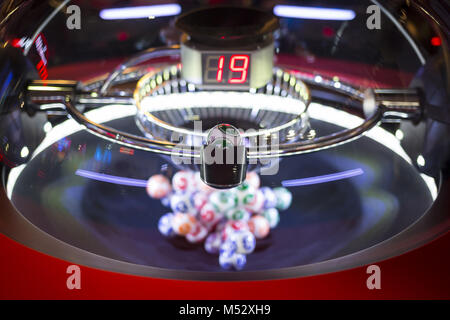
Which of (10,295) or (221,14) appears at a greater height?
(221,14)

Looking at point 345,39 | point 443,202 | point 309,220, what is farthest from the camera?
point 345,39

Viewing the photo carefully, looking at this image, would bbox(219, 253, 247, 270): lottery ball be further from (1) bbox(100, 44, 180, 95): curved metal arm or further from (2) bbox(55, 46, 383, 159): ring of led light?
(1) bbox(100, 44, 180, 95): curved metal arm

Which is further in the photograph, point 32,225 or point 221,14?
point 221,14

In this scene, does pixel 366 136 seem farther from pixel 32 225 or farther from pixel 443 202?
pixel 32 225

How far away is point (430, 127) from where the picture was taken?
113cm

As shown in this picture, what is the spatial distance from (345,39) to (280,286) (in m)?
0.69

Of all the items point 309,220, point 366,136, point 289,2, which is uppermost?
point 289,2

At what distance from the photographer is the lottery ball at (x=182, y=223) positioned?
3.91ft

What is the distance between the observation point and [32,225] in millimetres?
967

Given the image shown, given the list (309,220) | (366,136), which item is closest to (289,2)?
(366,136)

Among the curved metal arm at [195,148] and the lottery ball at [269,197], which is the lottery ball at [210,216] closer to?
the lottery ball at [269,197]

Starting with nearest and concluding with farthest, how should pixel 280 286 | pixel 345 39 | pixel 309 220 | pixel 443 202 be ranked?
pixel 280 286 → pixel 443 202 → pixel 309 220 → pixel 345 39

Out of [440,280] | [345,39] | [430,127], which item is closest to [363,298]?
[440,280]

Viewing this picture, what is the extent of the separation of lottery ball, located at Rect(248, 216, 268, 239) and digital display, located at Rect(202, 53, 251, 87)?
10.4 inches
